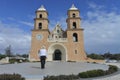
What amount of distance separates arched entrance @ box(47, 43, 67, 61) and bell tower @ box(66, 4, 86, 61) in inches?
65.1

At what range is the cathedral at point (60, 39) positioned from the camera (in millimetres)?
39125

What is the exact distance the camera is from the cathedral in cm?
3912

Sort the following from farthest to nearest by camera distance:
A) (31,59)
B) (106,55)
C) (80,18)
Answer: (106,55), (80,18), (31,59)

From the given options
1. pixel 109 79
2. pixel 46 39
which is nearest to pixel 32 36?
pixel 46 39

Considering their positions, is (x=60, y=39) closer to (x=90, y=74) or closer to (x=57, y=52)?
(x=57, y=52)

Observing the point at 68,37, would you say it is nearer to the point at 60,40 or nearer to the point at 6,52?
the point at 60,40

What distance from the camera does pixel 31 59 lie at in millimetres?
38656

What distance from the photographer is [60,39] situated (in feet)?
133

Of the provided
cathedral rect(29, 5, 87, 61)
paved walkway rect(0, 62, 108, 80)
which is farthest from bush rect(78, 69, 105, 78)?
cathedral rect(29, 5, 87, 61)

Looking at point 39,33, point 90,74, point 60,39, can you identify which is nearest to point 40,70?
point 90,74

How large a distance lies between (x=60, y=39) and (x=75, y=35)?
11.9 ft

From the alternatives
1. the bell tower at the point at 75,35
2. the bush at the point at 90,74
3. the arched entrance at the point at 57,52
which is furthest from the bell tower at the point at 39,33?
the bush at the point at 90,74

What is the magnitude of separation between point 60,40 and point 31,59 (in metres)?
7.66

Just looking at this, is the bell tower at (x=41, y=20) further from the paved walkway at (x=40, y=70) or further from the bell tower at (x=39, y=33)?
the paved walkway at (x=40, y=70)
